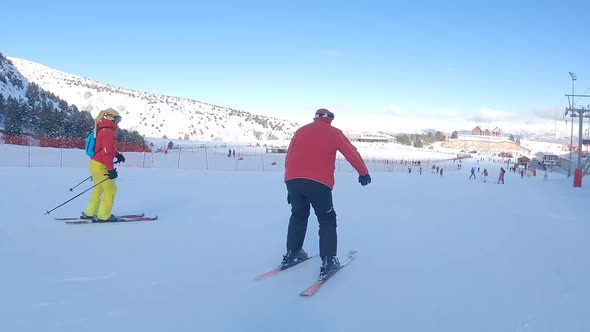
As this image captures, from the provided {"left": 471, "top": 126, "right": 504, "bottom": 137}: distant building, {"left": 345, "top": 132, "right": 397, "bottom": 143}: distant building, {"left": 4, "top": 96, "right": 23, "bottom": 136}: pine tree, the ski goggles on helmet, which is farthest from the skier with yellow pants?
Result: {"left": 471, "top": 126, "right": 504, "bottom": 137}: distant building

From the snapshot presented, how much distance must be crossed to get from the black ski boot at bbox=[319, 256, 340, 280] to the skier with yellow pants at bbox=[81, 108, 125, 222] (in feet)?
11.5

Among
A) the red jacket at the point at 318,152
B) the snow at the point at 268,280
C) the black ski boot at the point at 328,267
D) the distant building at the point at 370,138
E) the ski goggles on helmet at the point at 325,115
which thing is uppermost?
the distant building at the point at 370,138

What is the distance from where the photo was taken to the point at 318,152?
4.12 metres

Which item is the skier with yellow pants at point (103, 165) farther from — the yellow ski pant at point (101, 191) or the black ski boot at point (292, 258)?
the black ski boot at point (292, 258)

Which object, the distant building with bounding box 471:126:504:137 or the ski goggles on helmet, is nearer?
the ski goggles on helmet

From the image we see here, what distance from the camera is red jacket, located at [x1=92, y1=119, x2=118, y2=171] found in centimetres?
612

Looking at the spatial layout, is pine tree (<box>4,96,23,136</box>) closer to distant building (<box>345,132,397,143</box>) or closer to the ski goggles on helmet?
the ski goggles on helmet

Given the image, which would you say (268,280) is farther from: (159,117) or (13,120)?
(159,117)

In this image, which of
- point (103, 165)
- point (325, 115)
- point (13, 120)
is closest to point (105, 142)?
point (103, 165)

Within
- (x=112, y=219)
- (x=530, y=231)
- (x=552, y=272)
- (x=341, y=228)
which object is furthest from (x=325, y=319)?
(x=530, y=231)

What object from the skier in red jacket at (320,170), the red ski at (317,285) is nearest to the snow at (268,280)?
the red ski at (317,285)

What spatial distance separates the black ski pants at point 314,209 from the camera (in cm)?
411

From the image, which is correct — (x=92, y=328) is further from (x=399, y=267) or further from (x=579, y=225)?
(x=579, y=225)

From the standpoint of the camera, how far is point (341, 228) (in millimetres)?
6934
